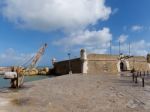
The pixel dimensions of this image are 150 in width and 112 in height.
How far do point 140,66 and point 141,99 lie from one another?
196 ft

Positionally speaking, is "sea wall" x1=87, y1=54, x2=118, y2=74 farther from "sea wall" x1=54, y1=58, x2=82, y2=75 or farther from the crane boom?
the crane boom

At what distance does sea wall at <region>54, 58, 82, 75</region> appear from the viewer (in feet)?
201

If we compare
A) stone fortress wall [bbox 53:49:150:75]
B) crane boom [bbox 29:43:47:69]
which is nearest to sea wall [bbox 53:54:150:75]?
stone fortress wall [bbox 53:49:150:75]

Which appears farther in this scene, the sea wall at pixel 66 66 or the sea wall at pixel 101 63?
the sea wall at pixel 101 63

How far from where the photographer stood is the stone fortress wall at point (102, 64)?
59719mm

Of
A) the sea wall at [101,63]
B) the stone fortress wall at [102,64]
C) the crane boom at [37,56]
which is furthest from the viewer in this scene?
the sea wall at [101,63]

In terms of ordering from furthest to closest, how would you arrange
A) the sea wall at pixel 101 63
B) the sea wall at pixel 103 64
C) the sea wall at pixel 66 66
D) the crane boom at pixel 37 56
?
the sea wall at pixel 101 63
the sea wall at pixel 66 66
the sea wall at pixel 103 64
the crane boom at pixel 37 56

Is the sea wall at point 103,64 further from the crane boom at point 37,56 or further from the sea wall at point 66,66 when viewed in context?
the crane boom at point 37,56

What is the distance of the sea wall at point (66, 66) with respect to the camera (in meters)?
61.4

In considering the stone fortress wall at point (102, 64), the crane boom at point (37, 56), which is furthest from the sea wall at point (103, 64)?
the crane boom at point (37, 56)

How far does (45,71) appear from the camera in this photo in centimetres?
8644

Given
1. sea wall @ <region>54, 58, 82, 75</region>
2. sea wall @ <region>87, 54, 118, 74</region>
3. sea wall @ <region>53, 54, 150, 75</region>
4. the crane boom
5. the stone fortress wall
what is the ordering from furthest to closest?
sea wall @ <region>87, 54, 118, 74</region>
sea wall @ <region>54, 58, 82, 75</region>
sea wall @ <region>53, 54, 150, 75</region>
the stone fortress wall
the crane boom

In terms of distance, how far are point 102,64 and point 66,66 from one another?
44.8ft

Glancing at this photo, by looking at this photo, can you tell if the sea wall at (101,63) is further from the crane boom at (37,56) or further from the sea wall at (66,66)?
the crane boom at (37,56)
